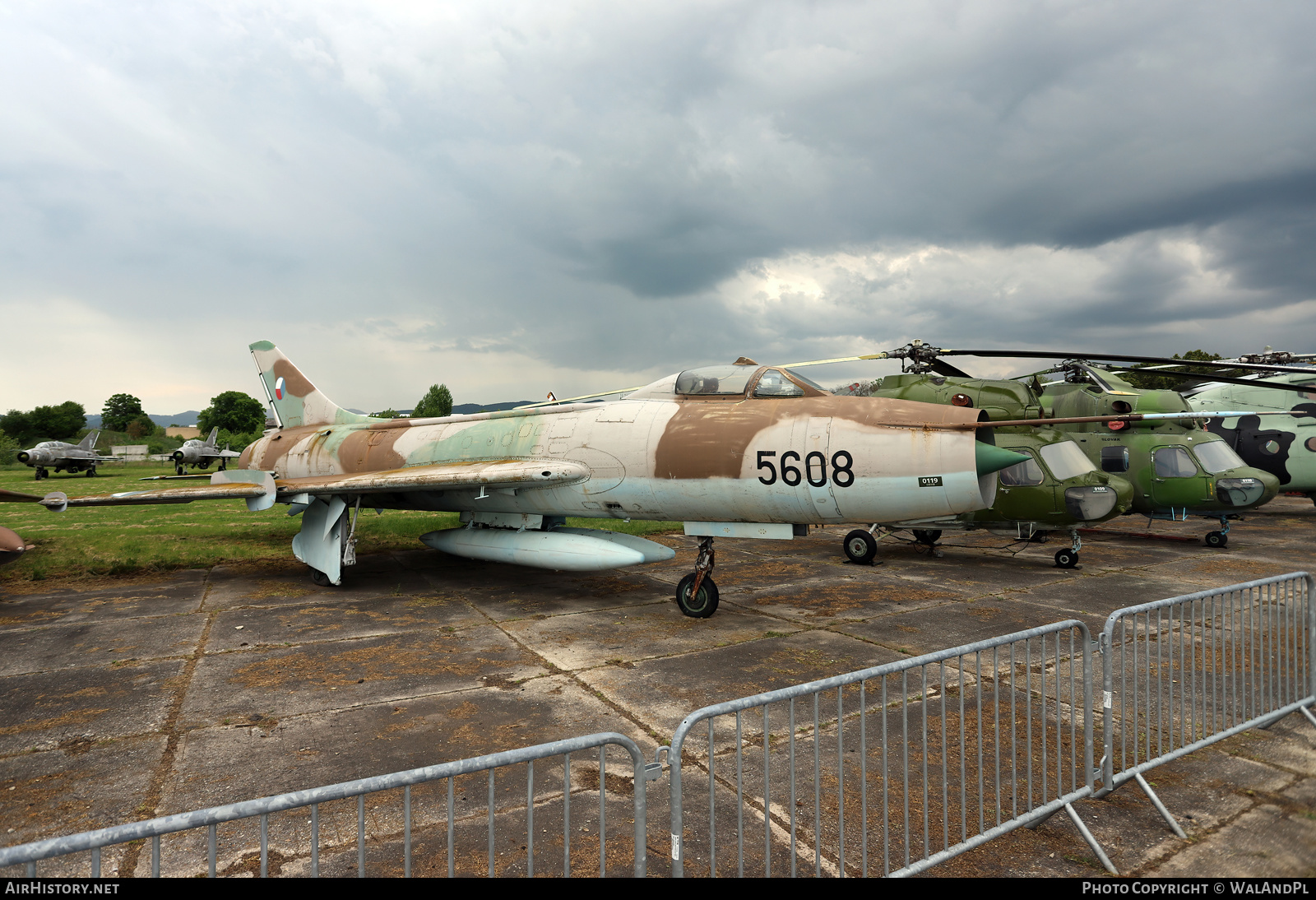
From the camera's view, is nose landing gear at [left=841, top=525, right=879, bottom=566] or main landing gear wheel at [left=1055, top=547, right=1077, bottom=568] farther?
nose landing gear at [left=841, top=525, right=879, bottom=566]

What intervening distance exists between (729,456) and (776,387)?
42.1 inches

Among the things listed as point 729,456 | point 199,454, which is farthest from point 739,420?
point 199,454

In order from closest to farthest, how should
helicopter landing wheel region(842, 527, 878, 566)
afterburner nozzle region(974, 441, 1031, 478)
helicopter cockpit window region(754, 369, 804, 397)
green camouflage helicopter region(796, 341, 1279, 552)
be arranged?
1. afterburner nozzle region(974, 441, 1031, 478)
2. helicopter cockpit window region(754, 369, 804, 397)
3. helicopter landing wheel region(842, 527, 878, 566)
4. green camouflage helicopter region(796, 341, 1279, 552)

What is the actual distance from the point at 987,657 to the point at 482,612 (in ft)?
18.5

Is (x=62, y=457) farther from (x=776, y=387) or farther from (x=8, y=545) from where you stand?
(x=776, y=387)

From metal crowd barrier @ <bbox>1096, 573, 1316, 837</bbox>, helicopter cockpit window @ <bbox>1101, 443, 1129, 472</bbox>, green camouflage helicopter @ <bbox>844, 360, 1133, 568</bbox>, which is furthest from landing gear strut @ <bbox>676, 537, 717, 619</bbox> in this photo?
helicopter cockpit window @ <bbox>1101, 443, 1129, 472</bbox>

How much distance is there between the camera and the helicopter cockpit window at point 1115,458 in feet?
42.2

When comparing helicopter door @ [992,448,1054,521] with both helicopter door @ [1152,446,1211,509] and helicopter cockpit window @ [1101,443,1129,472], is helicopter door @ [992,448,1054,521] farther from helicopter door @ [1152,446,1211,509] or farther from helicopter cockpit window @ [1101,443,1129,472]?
helicopter door @ [1152,446,1211,509]

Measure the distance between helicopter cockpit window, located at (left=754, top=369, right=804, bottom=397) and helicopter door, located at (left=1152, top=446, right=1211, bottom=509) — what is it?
951cm

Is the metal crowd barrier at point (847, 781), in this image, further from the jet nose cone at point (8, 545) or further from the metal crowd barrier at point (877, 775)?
the jet nose cone at point (8, 545)

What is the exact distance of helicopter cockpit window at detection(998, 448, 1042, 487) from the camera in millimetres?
10867

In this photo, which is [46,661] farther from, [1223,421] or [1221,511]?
[1223,421]

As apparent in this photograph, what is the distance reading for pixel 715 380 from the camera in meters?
7.98
